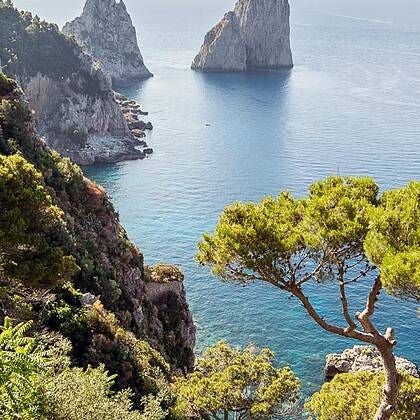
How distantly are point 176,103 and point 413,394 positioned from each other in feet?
409

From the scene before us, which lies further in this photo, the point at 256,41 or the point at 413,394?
the point at 256,41

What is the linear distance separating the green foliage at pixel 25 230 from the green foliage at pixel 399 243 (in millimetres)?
11061

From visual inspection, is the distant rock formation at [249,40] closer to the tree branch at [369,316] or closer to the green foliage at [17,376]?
the tree branch at [369,316]

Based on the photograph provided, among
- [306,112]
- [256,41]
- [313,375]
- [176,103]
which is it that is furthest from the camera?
[256,41]

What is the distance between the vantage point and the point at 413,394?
17094mm

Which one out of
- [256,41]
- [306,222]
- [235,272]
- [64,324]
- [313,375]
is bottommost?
[313,375]

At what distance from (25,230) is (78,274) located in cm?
1349

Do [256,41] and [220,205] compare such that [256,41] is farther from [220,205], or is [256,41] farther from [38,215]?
[38,215]

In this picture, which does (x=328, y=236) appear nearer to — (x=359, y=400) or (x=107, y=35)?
(x=359, y=400)

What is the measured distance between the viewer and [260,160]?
317 feet

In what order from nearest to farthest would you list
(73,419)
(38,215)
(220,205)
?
1. (73,419)
2. (38,215)
3. (220,205)

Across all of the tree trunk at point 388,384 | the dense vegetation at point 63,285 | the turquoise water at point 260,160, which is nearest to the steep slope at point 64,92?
the turquoise water at point 260,160

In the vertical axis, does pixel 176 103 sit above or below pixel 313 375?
above

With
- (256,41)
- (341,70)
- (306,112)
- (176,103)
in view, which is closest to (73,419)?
(306,112)
